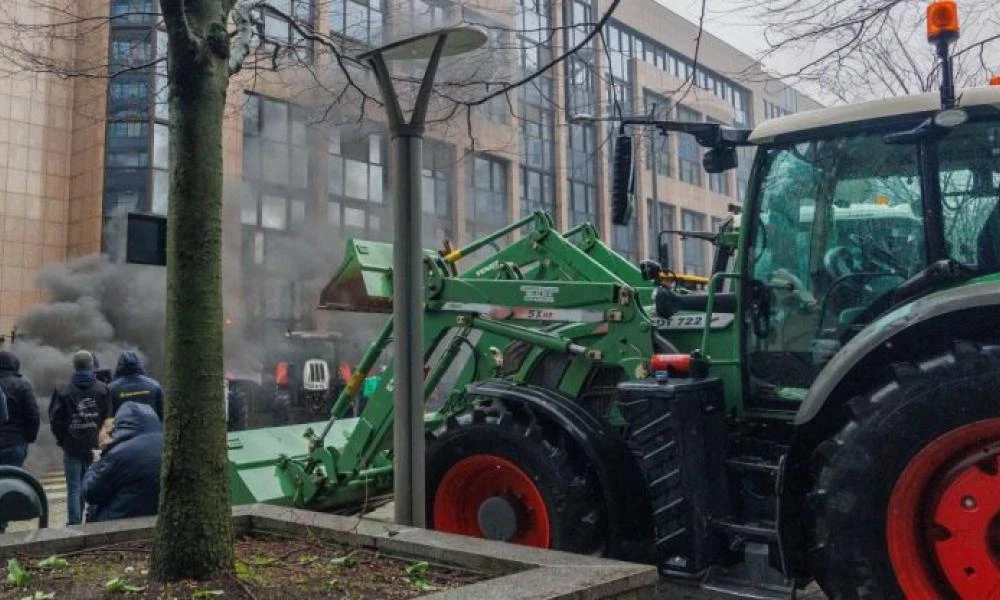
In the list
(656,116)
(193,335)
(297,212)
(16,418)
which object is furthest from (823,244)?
(297,212)

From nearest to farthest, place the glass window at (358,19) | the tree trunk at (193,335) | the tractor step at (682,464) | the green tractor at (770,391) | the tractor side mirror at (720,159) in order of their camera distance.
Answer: the green tractor at (770,391)
the tree trunk at (193,335)
the tractor step at (682,464)
the tractor side mirror at (720,159)
the glass window at (358,19)

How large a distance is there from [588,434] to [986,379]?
2281mm

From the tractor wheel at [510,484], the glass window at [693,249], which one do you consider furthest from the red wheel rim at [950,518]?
the glass window at [693,249]

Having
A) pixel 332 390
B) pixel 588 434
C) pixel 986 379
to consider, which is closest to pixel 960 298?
pixel 986 379

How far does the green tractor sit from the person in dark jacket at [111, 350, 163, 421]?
0.88 meters

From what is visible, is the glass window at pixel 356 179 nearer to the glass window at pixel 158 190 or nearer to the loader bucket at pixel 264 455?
the glass window at pixel 158 190

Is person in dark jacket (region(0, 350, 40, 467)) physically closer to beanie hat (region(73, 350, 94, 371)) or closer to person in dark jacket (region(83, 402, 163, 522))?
beanie hat (region(73, 350, 94, 371))

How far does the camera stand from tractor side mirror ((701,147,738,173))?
193 inches

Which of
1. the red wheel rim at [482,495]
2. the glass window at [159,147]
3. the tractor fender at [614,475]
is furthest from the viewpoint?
the glass window at [159,147]

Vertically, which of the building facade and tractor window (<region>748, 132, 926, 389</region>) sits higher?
the building facade

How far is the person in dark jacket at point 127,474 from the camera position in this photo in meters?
5.11

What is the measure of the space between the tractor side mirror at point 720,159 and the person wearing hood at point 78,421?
19.3 ft

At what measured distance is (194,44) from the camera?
388 centimetres

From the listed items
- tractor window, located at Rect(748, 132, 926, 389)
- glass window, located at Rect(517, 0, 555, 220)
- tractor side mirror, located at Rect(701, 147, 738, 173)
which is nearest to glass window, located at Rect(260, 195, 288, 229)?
glass window, located at Rect(517, 0, 555, 220)
